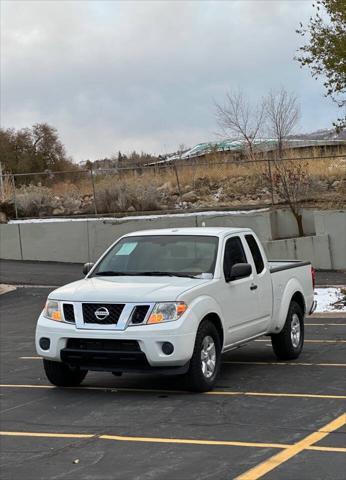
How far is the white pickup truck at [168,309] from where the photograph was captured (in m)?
7.79

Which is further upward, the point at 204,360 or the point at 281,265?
the point at 281,265

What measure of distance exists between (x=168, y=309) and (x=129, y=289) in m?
0.54

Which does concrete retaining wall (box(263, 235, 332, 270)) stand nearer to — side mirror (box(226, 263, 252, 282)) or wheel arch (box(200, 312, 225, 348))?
side mirror (box(226, 263, 252, 282))

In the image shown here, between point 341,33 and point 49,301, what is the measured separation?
45.7 feet

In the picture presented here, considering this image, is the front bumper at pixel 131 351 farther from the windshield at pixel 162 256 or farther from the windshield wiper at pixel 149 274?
the windshield at pixel 162 256

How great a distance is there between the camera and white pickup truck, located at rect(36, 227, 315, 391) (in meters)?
7.79

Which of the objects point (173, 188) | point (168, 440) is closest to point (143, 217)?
point (173, 188)

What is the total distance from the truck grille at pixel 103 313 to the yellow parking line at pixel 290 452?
2.58m

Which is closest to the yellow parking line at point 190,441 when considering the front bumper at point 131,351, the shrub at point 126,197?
the front bumper at point 131,351

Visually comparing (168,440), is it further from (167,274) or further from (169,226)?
(169,226)

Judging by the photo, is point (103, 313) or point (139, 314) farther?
point (103, 313)

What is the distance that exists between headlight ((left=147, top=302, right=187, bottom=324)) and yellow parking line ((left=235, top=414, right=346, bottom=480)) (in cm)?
203

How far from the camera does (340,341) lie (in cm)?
1191

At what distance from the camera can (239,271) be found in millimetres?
8742
